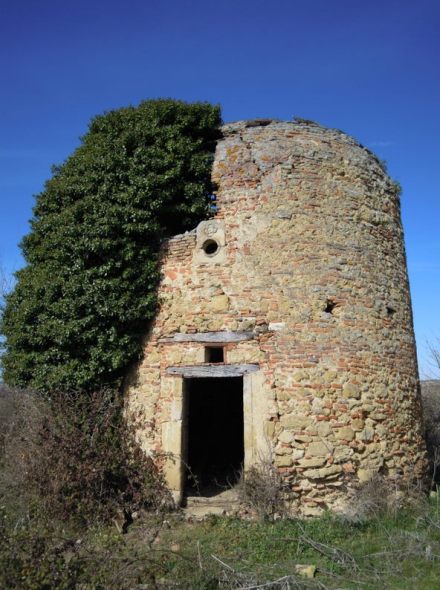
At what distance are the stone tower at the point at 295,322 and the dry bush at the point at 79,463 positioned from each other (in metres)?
0.43

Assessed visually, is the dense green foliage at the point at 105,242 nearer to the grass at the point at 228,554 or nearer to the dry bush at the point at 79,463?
the dry bush at the point at 79,463

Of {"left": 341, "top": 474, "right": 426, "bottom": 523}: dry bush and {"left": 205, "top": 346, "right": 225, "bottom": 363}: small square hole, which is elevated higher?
{"left": 205, "top": 346, "right": 225, "bottom": 363}: small square hole

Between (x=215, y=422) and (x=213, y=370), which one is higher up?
(x=213, y=370)

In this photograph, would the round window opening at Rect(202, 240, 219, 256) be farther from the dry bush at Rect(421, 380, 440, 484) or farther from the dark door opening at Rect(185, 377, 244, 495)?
the dry bush at Rect(421, 380, 440, 484)

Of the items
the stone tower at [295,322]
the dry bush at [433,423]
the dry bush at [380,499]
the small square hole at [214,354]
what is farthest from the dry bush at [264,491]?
the dry bush at [433,423]

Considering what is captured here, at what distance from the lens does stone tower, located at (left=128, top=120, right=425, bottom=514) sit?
773 cm

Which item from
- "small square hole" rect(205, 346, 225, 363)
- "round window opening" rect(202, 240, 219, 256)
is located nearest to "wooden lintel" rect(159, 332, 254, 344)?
"small square hole" rect(205, 346, 225, 363)

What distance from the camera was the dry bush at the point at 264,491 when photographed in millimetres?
7277

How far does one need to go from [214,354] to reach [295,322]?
159 centimetres

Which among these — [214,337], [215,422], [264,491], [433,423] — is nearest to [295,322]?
[214,337]

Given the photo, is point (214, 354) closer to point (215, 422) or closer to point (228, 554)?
point (228, 554)

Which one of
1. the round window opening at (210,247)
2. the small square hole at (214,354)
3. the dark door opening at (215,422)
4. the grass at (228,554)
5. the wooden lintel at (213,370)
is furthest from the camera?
the dark door opening at (215,422)

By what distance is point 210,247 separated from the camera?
8.92m

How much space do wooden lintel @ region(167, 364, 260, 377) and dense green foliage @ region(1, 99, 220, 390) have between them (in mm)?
933
